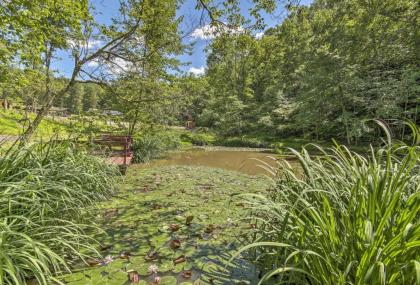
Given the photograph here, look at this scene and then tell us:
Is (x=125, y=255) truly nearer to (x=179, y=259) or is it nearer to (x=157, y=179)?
(x=179, y=259)

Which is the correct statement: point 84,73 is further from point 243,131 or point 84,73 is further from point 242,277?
point 243,131

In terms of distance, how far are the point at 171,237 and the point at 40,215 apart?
1239 millimetres

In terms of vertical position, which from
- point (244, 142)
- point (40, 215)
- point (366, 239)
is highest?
Result: point (244, 142)

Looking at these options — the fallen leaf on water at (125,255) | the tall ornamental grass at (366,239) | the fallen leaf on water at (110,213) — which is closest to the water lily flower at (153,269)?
the fallen leaf on water at (125,255)

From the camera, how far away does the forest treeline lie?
5387 mm

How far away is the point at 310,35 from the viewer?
22.3 m

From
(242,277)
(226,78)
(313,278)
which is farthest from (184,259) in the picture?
(226,78)

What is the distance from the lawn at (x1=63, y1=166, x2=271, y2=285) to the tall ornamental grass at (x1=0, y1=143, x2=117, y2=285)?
0.82 ft

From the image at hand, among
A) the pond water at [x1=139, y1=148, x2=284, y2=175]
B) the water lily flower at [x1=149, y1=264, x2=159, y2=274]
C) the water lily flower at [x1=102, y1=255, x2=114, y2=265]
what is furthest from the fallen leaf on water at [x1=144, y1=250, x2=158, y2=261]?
the pond water at [x1=139, y1=148, x2=284, y2=175]

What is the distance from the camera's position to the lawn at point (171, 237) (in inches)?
74.2

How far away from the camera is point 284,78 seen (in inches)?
909

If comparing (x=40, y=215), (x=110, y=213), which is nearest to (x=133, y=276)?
(x=40, y=215)

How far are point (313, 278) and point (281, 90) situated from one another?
2127cm

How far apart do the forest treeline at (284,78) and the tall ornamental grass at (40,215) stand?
2.06 meters
